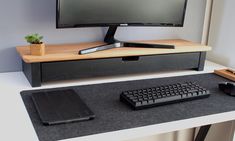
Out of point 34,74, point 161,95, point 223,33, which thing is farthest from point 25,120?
point 223,33

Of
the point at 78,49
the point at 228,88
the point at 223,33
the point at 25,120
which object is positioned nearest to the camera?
the point at 25,120

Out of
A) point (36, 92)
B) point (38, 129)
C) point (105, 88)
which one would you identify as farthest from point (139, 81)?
point (38, 129)

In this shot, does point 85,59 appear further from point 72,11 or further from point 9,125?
point 9,125

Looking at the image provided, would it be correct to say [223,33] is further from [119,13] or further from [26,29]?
[26,29]

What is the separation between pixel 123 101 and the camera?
1.01 m

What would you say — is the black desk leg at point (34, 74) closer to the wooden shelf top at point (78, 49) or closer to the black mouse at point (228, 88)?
the wooden shelf top at point (78, 49)

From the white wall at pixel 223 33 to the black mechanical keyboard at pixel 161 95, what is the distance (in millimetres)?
570

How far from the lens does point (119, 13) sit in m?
1.28

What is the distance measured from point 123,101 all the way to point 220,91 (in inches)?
17.4

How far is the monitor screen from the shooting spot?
1.17 metres

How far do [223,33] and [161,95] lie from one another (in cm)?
79

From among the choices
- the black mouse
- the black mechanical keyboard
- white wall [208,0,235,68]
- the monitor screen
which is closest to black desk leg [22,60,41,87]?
the monitor screen

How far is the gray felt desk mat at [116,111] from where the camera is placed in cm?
81

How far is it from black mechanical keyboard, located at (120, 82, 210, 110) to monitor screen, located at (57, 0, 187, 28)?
39 centimetres
